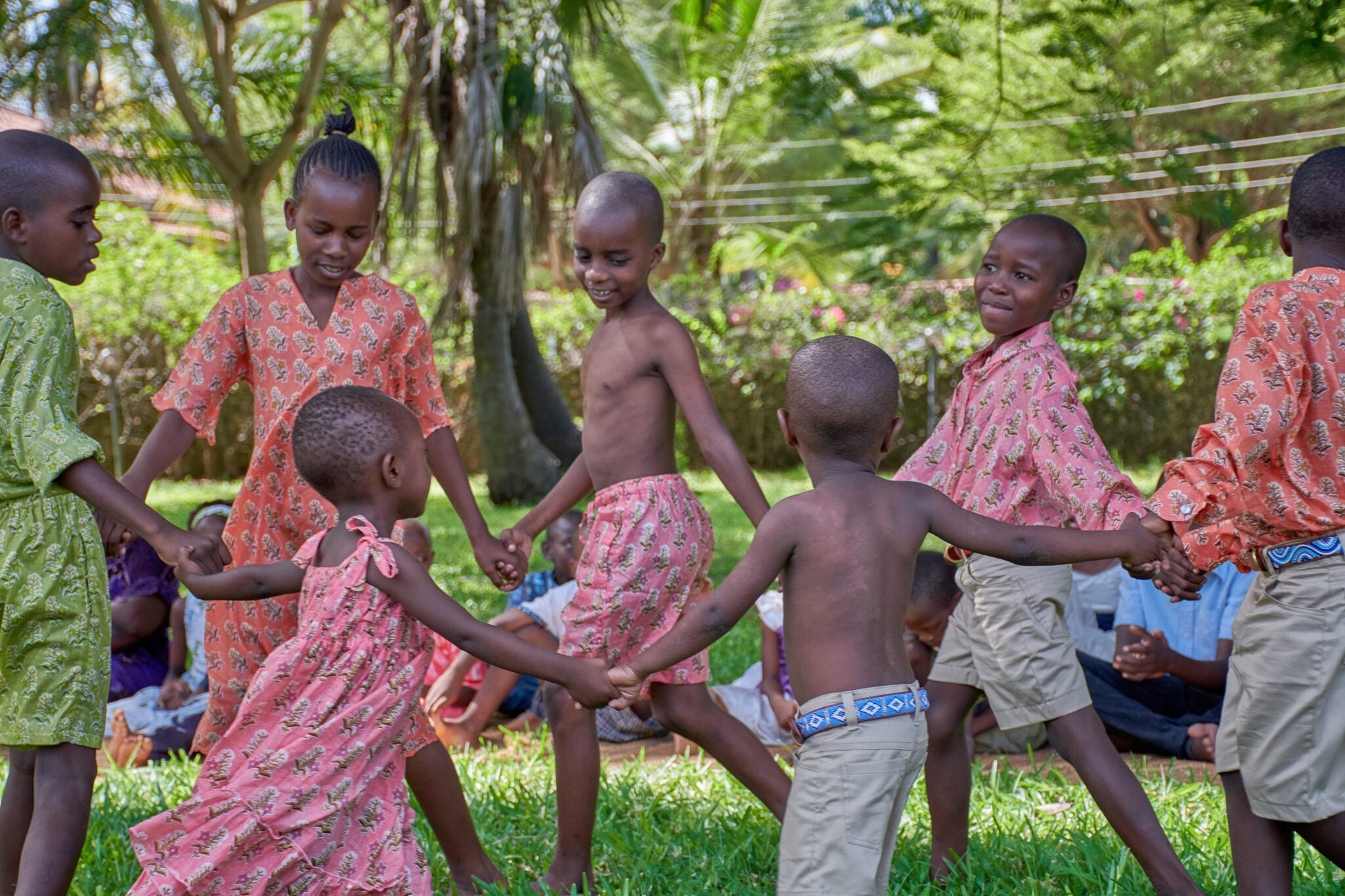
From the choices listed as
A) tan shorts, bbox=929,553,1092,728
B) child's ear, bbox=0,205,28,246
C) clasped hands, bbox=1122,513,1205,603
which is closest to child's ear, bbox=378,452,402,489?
child's ear, bbox=0,205,28,246

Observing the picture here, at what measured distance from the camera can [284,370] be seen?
3.25 meters

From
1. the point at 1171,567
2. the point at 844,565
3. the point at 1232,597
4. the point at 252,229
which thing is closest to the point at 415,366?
the point at 844,565

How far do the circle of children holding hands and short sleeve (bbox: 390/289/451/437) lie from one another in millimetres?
20

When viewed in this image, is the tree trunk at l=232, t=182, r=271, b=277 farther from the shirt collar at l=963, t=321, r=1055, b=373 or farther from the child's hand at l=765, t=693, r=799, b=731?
the shirt collar at l=963, t=321, r=1055, b=373

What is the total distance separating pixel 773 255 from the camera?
2323 centimetres

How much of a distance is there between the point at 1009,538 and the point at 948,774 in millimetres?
944

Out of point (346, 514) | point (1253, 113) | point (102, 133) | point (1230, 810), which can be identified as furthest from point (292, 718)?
point (1253, 113)

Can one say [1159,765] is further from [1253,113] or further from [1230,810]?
[1253,113]

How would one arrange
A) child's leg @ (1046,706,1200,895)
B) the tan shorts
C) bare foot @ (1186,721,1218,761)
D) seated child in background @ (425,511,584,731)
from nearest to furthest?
1. child's leg @ (1046,706,1200,895)
2. the tan shorts
3. bare foot @ (1186,721,1218,761)
4. seated child in background @ (425,511,584,731)

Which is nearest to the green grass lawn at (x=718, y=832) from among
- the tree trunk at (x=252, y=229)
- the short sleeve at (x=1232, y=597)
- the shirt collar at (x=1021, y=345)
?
the short sleeve at (x=1232, y=597)

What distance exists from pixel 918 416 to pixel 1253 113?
6.39m

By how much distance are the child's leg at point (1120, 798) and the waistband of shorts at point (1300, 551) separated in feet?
1.87

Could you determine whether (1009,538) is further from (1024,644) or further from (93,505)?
(93,505)

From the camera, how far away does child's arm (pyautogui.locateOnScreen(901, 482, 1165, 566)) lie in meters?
2.48
